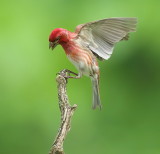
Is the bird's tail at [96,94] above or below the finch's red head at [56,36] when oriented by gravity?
below

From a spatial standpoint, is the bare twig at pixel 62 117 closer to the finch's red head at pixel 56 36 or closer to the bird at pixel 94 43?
the finch's red head at pixel 56 36

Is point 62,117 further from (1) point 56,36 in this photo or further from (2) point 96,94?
(2) point 96,94

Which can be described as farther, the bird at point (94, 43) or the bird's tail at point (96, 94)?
the bird's tail at point (96, 94)

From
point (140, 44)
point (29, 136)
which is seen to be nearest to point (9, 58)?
point (29, 136)

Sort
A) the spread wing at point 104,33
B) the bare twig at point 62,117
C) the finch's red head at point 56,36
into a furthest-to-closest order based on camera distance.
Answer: the spread wing at point 104,33
the finch's red head at point 56,36
the bare twig at point 62,117

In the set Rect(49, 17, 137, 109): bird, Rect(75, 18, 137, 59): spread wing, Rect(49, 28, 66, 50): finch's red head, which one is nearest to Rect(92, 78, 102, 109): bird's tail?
Rect(49, 17, 137, 109): bird

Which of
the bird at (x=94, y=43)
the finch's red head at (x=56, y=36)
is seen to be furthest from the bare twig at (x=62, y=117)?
the bird at (x=94, y=43)

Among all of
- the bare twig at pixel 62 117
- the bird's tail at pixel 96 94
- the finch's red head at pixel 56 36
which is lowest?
the bird's tail at pixel 96 94

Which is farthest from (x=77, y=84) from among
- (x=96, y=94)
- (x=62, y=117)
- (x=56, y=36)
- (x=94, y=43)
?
(x=62, y=117)

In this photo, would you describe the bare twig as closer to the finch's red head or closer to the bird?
the finch's red head
